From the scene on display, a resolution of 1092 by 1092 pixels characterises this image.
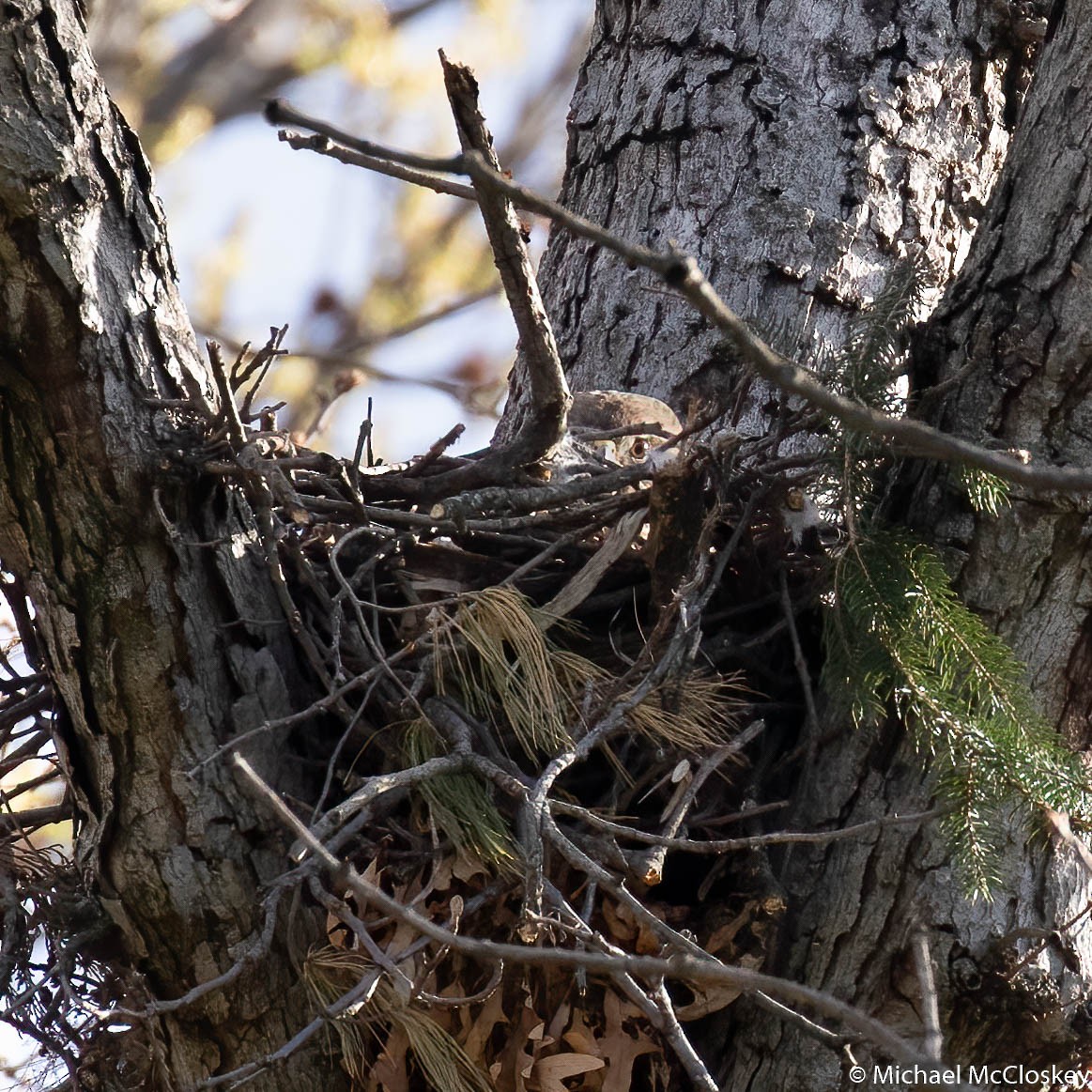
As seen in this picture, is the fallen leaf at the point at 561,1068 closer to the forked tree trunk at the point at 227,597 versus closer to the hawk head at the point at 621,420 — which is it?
the forked tree trunk at the point at 227,597

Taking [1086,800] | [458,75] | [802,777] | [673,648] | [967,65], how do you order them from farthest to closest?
1. [967,65]
2. [802,777]
3. [673,648]
4. [1086,800]
5. [458,75]

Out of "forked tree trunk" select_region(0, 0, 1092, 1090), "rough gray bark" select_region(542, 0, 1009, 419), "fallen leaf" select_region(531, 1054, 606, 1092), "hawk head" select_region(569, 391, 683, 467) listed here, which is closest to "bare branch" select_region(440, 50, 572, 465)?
"forked tree trunk" select_region(0, 0, 1092, 1090)

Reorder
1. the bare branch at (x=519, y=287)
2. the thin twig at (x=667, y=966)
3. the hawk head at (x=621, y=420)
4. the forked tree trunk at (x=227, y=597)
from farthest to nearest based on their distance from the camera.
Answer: the hawk head at (x=621, y=420)
the forked tree trunk at (x=227, y=597)
the bare branch at (x=519, y=287)
the thin twig at (x=667, y=966)

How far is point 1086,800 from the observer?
169 cm

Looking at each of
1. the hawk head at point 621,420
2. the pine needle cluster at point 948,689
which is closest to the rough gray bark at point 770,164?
the hawk head at point 621,420

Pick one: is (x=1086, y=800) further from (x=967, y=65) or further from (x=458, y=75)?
(x=967, y=65)

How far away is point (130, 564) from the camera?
1909 millimetres

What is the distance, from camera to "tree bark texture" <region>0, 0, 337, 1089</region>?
1789mm

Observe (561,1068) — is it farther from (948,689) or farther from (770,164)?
(770,164)

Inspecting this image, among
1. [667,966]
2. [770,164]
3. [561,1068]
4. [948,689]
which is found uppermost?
[770,164]

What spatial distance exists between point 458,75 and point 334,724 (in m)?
1.12

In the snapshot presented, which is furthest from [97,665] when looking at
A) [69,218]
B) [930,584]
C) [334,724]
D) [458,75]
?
[930,584]

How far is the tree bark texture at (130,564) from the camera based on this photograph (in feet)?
5.87

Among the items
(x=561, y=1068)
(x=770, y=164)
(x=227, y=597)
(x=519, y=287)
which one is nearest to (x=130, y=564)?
(x=227, y=597)
